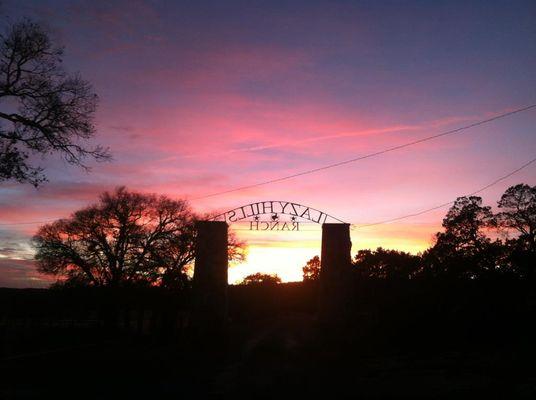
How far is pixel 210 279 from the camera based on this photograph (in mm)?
26859

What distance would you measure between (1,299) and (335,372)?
3152 centimetres

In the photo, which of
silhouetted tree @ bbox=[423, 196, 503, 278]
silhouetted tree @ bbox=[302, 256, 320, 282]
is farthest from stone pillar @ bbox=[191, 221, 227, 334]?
silhouetted tree @ bbox=[302, 256, 320, 282]

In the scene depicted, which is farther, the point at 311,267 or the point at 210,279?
the point at 311,267

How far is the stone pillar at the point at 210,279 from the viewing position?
2666 centimetres

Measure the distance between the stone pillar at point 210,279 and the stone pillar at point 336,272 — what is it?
18.2 ft

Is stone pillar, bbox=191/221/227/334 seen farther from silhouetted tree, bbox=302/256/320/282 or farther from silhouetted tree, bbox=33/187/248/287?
silhouetted tree, bbox=302/256/320/282

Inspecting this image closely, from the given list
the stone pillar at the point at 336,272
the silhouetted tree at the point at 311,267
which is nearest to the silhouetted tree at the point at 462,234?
the stone pillar at the point at 336,272

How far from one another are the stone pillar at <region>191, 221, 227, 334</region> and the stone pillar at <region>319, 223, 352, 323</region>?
5.55m

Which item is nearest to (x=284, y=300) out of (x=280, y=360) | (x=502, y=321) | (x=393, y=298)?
(x=393, y=298)

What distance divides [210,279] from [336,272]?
22.2 feet

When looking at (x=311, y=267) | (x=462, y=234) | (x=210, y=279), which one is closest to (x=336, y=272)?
(x=210, y=279)

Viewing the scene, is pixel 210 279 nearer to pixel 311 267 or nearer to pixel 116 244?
pixel 116 244

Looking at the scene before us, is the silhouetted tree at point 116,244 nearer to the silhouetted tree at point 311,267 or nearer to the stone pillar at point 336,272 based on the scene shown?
the stone pillar at point 336,272

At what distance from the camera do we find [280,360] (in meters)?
17.1
